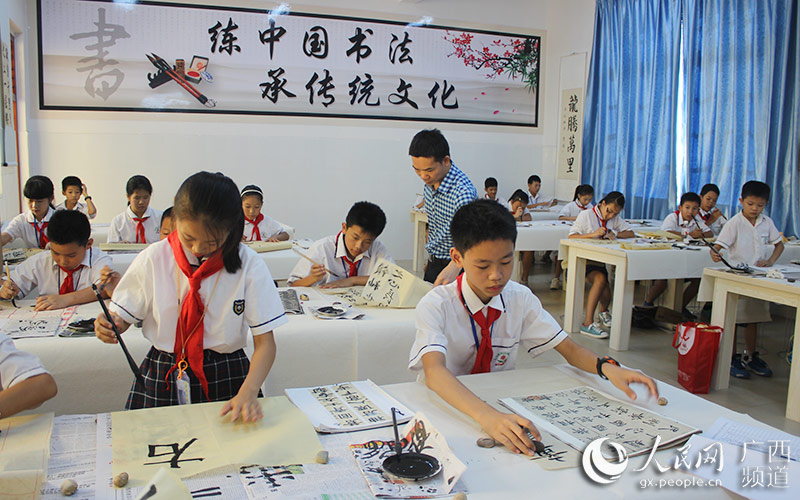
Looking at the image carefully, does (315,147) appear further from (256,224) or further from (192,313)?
(192,313)

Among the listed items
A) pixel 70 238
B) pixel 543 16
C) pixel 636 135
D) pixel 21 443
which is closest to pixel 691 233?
pixel 636 135

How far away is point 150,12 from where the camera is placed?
6488 millimetres

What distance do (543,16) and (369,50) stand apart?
8.49 feet

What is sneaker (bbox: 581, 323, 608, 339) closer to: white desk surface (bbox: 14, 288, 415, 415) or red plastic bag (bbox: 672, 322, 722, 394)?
red plastic bag (bbox: 672, 322, 722, 394)

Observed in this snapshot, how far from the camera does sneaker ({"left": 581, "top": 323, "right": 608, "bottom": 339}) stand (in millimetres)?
4395

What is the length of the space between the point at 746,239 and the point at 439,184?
2.76m

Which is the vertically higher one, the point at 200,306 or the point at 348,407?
the point at 200,306

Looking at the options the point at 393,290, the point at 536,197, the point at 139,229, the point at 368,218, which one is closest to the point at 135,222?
the point at 139,229

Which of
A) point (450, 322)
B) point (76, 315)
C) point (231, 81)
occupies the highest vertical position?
point (231, 81)

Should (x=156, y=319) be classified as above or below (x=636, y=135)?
below

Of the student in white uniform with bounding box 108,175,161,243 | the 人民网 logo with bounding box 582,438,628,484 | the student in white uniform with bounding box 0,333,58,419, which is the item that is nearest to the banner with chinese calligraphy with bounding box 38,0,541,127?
the student in white uniform with bounding box 108,175,161,243

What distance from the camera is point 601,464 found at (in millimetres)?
1118

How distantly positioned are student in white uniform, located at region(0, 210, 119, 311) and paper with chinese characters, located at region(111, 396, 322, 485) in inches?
54.0

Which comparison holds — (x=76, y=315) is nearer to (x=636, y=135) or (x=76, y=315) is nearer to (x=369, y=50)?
(x=369, y=50)
